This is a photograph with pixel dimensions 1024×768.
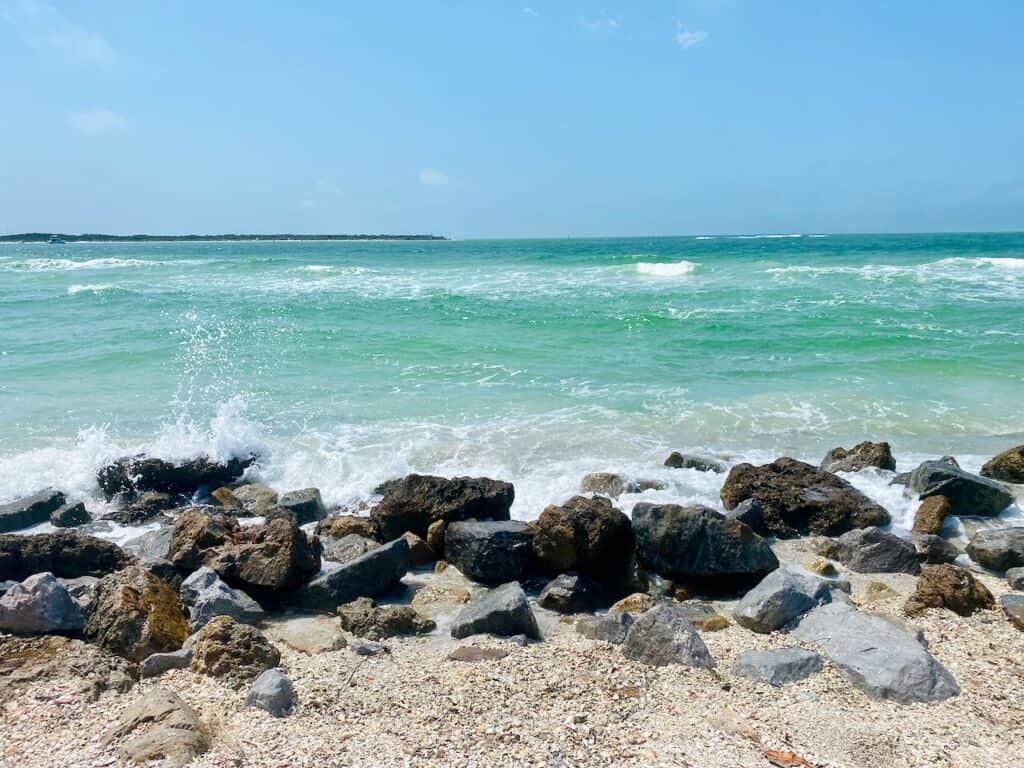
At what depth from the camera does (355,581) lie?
514 cm

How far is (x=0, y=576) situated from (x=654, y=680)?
4731mm

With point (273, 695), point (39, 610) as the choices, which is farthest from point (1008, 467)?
point (39, 610)

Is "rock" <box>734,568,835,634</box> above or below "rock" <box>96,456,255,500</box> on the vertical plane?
above

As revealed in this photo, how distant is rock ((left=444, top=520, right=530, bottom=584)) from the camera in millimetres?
5496

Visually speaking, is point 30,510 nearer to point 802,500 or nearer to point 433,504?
point 433,504

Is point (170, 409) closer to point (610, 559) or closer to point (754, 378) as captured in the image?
point (610, 559)

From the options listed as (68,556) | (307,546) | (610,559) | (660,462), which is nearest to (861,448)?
(660,462)

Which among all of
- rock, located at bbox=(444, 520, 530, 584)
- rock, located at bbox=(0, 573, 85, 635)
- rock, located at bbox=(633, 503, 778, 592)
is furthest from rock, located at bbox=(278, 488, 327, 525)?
rock, located at bbox=(633, 503, 778, 592)

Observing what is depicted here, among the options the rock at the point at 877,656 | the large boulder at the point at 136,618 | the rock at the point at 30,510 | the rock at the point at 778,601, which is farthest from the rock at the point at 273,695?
the rock at the point at 30,510

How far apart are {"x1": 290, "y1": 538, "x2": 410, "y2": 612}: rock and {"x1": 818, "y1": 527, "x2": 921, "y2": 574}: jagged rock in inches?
133

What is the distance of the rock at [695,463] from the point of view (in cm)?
799

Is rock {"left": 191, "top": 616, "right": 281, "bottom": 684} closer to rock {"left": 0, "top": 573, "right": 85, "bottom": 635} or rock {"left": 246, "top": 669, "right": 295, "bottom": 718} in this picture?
rock {"left": 246, "top": 669, "right": 295, "bottom": 718}

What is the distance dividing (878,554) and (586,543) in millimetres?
2181

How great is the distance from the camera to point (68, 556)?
221 inches
